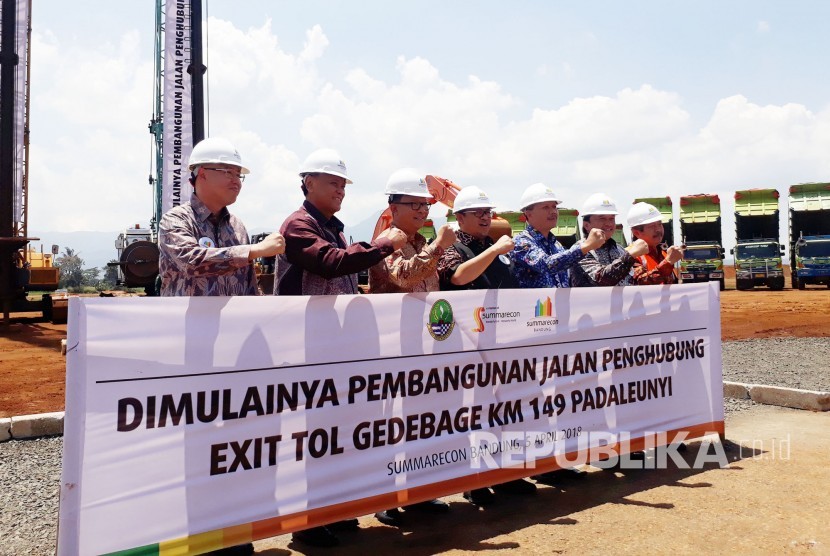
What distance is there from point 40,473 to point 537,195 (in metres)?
4.34

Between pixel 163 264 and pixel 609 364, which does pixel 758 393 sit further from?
pixel 163 264

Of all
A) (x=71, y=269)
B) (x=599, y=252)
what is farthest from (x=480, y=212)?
(x=71, y=269)

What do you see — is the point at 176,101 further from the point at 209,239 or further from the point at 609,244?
the point at 209,239

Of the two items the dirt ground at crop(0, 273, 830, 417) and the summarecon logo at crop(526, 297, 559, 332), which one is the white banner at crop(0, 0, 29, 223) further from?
the summarecon logo at crop(526, 297, 559, 332)

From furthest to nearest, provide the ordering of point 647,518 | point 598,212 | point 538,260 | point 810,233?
point 810,233 < point 598,212 < point 538,260 < point 647,518

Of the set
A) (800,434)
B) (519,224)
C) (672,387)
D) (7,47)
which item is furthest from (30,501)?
(519,224)

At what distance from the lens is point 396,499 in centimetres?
390

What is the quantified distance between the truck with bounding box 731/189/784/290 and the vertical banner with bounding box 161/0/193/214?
23.8m

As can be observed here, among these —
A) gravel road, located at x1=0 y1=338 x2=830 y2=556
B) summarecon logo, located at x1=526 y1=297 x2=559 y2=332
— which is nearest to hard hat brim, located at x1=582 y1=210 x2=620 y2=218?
summarecon logo, located at x1=526 y1=297 x2=559 y2=332

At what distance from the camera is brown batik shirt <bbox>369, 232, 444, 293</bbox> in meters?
4.00

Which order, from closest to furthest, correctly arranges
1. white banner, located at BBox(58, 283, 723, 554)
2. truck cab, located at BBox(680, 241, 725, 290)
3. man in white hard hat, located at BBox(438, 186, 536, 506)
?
white banner, located at BBox(58, 283, 723, 554) < man in white hard hat, located at BBox(438, 186, 536, 506) < truck cab, located at BBox(680, 241, 725, 290)

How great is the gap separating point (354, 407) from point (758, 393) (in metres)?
5.71

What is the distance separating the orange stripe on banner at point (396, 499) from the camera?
3459mm

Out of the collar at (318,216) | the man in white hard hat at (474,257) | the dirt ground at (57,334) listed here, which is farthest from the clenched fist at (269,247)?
the dirt ground at (57,334)
